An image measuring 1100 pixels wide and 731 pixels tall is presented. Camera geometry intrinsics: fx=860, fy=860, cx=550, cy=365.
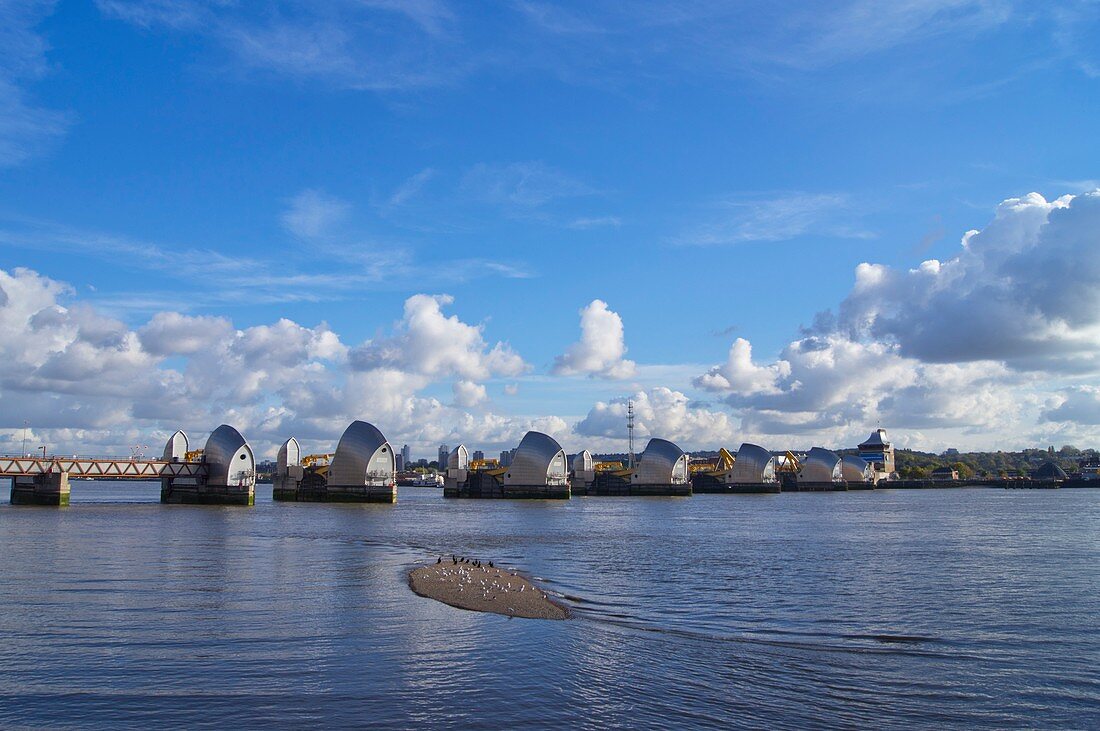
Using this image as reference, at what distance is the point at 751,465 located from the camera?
16850 cm

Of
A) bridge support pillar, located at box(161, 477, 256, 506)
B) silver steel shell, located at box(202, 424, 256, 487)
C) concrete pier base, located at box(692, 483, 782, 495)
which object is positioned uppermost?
silver steel shell, located at box(202, 424, 256, 487)

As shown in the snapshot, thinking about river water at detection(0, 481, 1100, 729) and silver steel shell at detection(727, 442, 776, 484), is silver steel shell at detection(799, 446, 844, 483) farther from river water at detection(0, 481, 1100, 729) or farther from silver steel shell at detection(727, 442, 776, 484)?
river water at detection(0, 481, 1100, 729)

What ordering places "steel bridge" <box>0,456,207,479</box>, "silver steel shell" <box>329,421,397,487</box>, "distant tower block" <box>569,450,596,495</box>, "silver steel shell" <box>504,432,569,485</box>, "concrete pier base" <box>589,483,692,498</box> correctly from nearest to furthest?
"steel bridge" <box>0,456,207,479</box>
"silver steel shell" <box>329,421,397,487</box>
"silver steel shell" <box>504,432,569,485</box>
"concrete pier base" <box>589,483,692,498</box>
"distant tower block" <box>569,450,596,495</box>

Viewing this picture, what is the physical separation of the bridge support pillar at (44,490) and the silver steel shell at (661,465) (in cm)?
9231

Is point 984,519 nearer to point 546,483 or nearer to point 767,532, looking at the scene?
point 767,532

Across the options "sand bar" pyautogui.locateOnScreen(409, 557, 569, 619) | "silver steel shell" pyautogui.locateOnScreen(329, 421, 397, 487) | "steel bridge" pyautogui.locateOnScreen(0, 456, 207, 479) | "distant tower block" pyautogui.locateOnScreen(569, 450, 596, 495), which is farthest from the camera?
"distant tower block" pyautogui.locateOnScreen(569, 450, 596, 495)

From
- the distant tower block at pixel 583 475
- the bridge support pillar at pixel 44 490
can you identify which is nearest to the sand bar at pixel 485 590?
the bridge support pillar at pixel 44 490

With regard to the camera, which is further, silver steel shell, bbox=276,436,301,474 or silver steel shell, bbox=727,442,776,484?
silver steel shell, bbox=727,442,776,484

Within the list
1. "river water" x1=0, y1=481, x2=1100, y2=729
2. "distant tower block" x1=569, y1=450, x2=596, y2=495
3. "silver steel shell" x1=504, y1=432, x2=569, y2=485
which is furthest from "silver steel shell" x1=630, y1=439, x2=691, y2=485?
"river water" x1=0, y1=481, x2=1100, y2=729

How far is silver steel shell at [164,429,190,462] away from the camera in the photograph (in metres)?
104

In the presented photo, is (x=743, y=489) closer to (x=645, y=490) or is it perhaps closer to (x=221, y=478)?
(x=645, y=490)

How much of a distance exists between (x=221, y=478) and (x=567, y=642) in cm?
8250

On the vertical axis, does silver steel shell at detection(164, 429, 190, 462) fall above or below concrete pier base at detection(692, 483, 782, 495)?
above

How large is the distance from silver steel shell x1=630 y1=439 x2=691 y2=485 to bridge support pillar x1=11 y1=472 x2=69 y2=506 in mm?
92308
